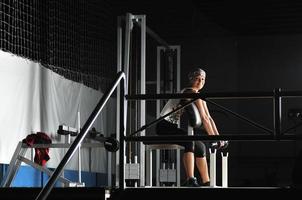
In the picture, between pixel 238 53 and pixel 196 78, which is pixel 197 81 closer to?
pixel 196 78

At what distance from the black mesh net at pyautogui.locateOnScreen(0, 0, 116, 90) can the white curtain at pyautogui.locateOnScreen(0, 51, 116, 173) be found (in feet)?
0.46

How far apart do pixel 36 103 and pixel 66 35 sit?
126 centimetres

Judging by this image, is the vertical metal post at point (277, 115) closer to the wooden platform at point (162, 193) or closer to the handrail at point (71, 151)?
the wooden platform at point (162, 193)

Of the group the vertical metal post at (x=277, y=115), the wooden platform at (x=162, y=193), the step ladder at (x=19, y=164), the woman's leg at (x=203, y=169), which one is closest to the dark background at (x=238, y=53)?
the step ladder at (x=19, y=164)

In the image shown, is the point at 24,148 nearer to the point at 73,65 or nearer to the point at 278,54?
the point at 73,65

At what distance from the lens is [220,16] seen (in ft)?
36.7

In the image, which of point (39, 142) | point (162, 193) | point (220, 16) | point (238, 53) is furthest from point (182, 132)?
point (238, 53)

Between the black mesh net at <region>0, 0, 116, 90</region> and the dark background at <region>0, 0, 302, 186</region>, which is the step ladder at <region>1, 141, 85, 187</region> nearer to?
the black mesh net at <region>0, 0, 116, 90</region>

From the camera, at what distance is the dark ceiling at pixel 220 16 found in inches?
418

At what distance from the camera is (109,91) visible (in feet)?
12.9

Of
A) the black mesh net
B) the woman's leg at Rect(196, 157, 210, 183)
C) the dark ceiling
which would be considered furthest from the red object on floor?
the dark ceiling

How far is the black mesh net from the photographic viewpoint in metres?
7.24

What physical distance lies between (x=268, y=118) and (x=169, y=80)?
2.82m

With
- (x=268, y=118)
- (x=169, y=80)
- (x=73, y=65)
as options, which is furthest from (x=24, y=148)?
(x=268, y=118)
